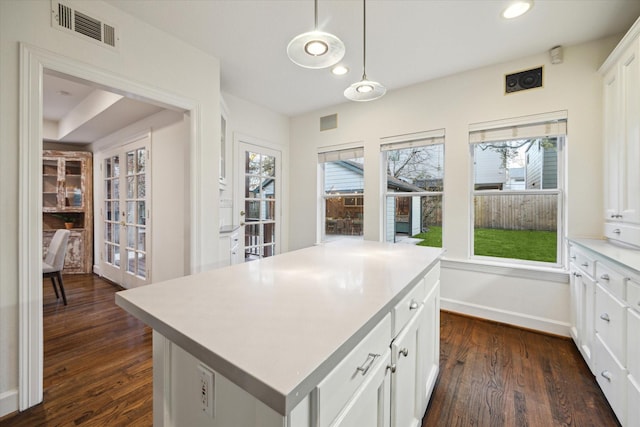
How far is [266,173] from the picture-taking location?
4.32 metres

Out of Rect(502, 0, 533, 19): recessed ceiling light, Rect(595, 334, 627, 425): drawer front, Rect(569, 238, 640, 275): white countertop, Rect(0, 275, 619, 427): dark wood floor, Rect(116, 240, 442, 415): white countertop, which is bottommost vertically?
Rect(0, 275, 619, 427): dark wood floor

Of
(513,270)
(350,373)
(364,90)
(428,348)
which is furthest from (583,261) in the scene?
(350,373)

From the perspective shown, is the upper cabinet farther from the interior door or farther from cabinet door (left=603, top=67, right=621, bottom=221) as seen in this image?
the interior door

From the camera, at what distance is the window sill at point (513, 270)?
2.62 meters

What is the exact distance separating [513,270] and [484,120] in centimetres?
160

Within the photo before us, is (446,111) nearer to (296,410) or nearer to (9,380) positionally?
(296,410)

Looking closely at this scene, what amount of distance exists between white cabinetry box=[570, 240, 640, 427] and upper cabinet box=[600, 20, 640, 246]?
0.22 meters

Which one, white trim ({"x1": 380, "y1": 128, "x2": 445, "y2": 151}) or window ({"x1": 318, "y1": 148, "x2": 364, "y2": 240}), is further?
window ({"x1": 318, "y1": 148, "x2": 364, "y2": 240})

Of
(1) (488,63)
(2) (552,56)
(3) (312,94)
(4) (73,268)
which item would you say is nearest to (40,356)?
(3) (312,94)

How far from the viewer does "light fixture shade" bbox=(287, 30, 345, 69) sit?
131 cm

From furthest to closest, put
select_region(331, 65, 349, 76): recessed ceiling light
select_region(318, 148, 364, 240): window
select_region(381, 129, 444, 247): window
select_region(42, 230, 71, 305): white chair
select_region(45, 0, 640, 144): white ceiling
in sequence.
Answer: select_region(318, 148, 364, 240): window < select_region(381, 129, 444, 247): window < select_region(42, 230, 71, 305): white chair < select_region(331, 65, 349, 76): recessed ceiling light < select_region(45, 0, 640, 144): white ceiling

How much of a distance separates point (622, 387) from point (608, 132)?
1930 mm

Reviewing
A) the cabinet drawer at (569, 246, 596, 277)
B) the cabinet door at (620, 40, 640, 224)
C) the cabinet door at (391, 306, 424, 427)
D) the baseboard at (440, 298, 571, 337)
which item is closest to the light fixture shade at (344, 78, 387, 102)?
the cabinet door at (391, 306, 424, 427)

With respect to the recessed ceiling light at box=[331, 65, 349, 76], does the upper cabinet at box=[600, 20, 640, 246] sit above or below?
below
